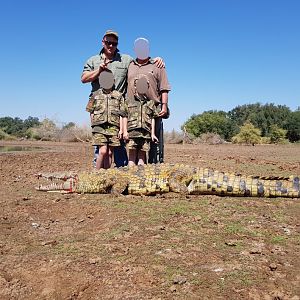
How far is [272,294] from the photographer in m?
2.62

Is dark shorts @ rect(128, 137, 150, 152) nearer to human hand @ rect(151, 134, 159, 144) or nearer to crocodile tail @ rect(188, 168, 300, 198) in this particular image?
human hand @ rect(151, 134, 159, 144)

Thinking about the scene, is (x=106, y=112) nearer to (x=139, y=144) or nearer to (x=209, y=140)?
(x=139, y=144)

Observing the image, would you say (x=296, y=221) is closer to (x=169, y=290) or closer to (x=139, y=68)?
(x=169, y=290)

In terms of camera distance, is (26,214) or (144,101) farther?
(144,101)

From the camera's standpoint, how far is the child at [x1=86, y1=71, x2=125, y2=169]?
6074 millimetres

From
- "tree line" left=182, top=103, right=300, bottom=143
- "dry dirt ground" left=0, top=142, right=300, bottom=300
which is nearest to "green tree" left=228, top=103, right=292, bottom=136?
"tree line" left=182, top=103, right=300, bottom=143

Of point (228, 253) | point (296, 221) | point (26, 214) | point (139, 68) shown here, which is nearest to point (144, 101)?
point (139, 68)

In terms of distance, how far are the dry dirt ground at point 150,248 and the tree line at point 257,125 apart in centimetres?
2081

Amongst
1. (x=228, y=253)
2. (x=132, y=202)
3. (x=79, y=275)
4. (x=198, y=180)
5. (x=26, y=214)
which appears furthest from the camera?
(x=198, y=180)

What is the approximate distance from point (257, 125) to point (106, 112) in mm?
38800

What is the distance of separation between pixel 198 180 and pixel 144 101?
4.88ft

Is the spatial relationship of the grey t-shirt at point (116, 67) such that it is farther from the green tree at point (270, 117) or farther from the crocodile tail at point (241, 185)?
the green tree at point (270, 117)

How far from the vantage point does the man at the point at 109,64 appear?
6.03m

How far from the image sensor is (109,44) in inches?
238
